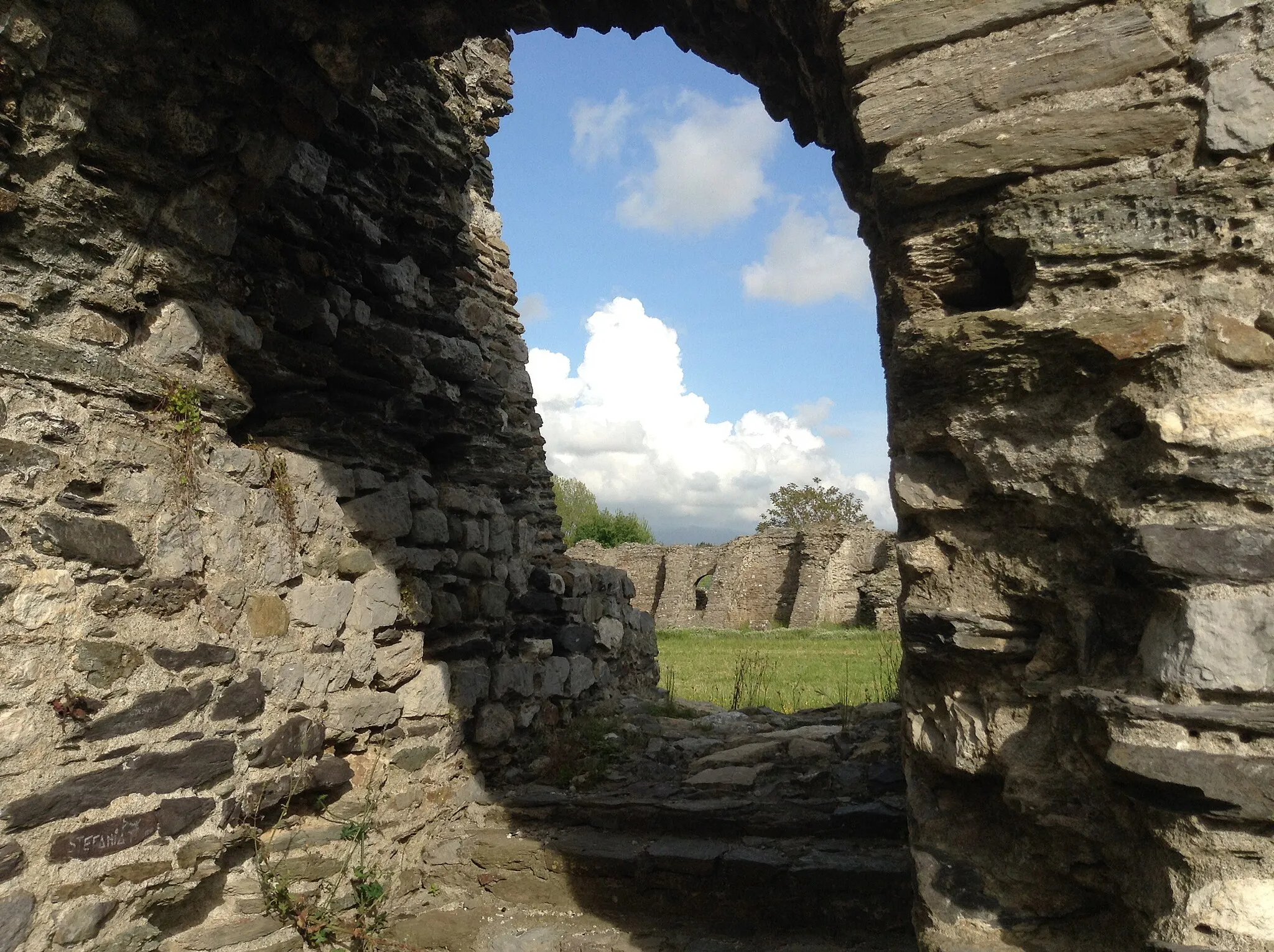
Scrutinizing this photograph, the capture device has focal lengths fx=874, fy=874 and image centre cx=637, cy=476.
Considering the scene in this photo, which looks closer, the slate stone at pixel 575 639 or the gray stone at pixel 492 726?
the gray stone at pixel 492 726

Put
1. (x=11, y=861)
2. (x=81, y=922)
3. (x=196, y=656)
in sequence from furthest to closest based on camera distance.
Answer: (x=196, y=656) < (x=81, y=922) < (x=11, y=861)

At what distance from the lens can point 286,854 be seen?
342cm

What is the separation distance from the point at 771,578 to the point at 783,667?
40.0 feet

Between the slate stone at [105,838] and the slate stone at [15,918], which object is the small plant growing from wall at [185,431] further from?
the slate stone at [15,918]

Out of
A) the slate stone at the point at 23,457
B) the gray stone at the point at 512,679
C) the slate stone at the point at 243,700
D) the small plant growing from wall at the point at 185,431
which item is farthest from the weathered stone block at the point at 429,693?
the slate stone at the point at 23,457

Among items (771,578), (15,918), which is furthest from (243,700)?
(771,578)

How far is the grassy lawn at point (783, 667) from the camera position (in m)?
7.51

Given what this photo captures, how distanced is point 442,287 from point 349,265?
778mm

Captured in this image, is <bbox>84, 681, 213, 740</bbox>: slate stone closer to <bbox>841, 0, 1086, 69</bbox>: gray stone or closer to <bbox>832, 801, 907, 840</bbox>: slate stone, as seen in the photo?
<bbox>832, 801, 907, 840</bbox>: slate stone

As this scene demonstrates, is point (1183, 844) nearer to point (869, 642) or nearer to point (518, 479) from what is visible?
point (518, 479)

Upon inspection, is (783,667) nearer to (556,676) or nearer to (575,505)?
(556,676)

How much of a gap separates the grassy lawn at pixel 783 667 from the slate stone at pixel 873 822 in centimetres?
228

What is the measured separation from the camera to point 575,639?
5.61m

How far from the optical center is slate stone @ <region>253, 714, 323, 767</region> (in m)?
3.36
